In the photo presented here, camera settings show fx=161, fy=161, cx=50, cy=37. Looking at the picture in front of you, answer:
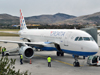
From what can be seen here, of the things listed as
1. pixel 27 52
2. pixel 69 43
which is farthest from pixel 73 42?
pixel 27 52

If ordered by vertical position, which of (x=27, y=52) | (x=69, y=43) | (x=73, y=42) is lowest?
(x=27, y=52)

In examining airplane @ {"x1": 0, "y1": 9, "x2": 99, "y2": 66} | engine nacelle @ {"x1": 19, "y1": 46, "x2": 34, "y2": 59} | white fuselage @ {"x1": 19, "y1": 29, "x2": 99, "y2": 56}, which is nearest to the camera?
white fuselage @ {"x1": 19, "y1": 29, "x2": 99, "y2": 56}

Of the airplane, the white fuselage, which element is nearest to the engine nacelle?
the airplane

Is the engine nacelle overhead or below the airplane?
below

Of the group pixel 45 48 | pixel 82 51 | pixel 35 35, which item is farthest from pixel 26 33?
pixel 82 51

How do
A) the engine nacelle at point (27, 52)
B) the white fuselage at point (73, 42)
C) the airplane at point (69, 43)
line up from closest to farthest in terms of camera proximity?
the white fuselage at point (73, 42), the airplane at point (69, 43), the engine nacelle at point (27, 52)

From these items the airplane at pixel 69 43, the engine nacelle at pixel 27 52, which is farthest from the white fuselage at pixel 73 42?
the engine nacelle at pixel 27 52

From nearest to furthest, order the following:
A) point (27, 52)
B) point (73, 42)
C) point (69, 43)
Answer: point (73, 42) < point (69, 43) < point (27, 52)

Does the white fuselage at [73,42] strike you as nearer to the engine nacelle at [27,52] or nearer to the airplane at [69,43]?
the airplane at [69,43]

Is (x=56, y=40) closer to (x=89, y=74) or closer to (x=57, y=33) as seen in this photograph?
(x=57, y=33)

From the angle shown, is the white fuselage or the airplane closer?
the white fuselage

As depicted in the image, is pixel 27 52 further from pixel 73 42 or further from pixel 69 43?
pixel 73 42

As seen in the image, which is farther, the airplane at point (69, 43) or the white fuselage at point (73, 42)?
the airplane at point (69, 43)

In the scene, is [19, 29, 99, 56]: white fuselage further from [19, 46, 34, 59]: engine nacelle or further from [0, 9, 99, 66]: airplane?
[19, 46, 34, 59]: engine nacelle
